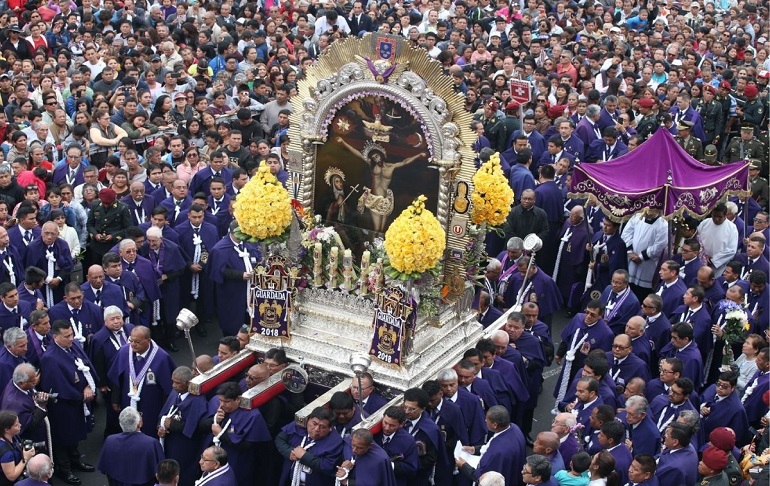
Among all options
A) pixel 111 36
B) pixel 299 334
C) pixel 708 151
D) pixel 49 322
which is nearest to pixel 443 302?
pixel 299 334

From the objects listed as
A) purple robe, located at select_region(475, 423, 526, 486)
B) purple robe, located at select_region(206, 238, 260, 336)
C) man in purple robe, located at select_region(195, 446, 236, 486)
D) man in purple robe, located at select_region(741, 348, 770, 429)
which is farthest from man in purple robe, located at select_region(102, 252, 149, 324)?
man in purple robe, located at select_region(741, 348, 770, 429)

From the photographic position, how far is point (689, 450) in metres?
11.7

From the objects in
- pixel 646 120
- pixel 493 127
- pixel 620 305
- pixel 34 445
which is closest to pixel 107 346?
pixel 34 445

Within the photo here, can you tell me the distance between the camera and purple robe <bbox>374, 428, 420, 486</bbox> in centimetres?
1180

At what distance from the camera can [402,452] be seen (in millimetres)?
11812

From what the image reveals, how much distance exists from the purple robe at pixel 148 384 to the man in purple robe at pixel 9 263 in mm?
2814

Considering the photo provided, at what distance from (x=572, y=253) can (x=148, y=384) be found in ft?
23.7

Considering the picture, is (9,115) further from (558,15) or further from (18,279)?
(558,15)

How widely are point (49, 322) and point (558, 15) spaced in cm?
2058

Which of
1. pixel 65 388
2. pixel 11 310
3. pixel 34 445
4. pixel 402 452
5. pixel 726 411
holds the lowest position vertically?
pixel 34 445

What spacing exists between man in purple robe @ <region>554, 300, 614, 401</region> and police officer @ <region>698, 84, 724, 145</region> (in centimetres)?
1044

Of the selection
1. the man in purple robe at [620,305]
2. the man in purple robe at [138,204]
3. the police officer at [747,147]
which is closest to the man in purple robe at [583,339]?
the man in purple robe at [620,305]

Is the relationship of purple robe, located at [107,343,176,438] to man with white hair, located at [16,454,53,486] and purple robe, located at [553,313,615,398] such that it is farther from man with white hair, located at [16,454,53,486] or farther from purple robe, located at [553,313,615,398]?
purple robe, located at [553,313,615,398]

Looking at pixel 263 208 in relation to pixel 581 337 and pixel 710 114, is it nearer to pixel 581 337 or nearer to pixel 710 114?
pixel 581 337
